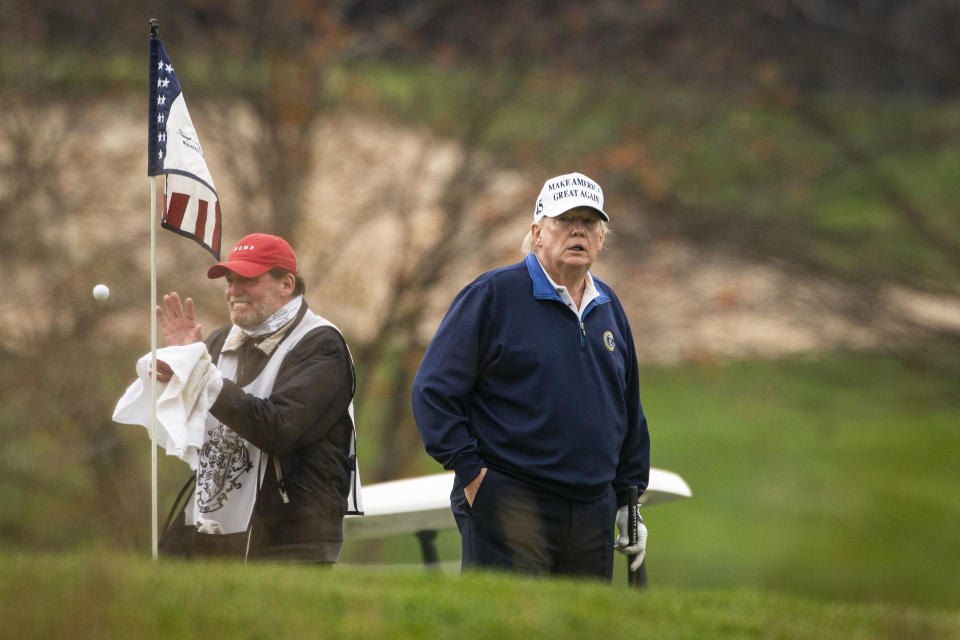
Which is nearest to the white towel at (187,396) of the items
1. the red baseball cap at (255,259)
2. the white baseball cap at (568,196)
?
the red baseball cap at (255,259)

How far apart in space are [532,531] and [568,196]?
1331 mm

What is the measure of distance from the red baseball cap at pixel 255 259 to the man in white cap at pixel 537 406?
71cm

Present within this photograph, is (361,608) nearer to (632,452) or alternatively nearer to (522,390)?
(522,390)

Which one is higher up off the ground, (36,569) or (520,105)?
(520,105)

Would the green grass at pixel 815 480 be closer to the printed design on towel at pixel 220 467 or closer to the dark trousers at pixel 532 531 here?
the dark trousers at pixel 532 531

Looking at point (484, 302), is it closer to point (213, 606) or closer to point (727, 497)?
point (213, 606)

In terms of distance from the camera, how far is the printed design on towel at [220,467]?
5.25m

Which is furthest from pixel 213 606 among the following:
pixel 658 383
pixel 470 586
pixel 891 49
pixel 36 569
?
pixel 658 383

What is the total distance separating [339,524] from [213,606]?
60.8 inches

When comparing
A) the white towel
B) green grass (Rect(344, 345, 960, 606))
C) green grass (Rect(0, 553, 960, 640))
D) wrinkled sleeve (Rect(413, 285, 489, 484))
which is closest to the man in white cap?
wrinkled sleeve (Rect(413, 285, 489, 484))

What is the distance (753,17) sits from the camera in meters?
18.0

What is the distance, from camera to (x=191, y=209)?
576 cm

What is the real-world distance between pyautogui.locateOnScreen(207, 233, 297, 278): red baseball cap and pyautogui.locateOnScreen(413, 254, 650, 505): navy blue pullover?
0.72 metres

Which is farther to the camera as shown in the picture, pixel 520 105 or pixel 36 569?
pixel 520 105
